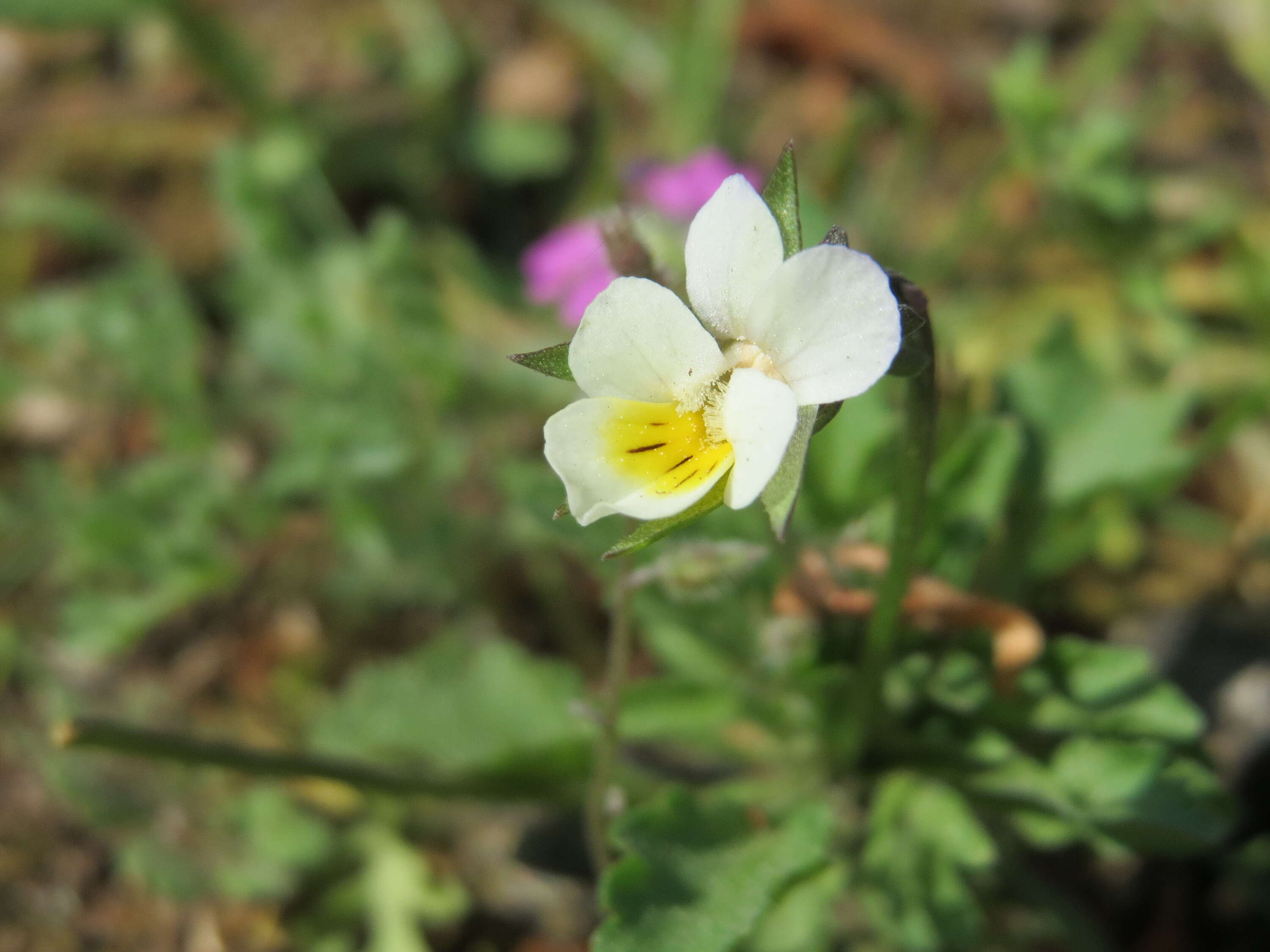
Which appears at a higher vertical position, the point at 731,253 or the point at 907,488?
the point at 731,253

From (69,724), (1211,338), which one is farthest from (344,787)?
(1211,338)

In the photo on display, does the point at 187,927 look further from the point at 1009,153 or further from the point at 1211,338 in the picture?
the point at 1211,338

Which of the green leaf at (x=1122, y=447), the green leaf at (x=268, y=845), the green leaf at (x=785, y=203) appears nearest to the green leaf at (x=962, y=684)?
the green leaf at (x=1122, y=447)

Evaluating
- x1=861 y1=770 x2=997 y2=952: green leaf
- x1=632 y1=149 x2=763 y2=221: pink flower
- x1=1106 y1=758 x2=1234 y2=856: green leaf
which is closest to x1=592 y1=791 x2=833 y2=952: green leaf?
x1=861 y1=770 x2=997 y2=952: green leaf

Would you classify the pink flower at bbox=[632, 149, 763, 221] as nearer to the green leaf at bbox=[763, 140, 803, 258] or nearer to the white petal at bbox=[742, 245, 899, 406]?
the green leaf at bbox=[763, 140, 803, 258]

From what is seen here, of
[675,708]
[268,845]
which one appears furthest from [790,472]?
[268,845]

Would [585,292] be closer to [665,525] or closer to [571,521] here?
[571,521]
